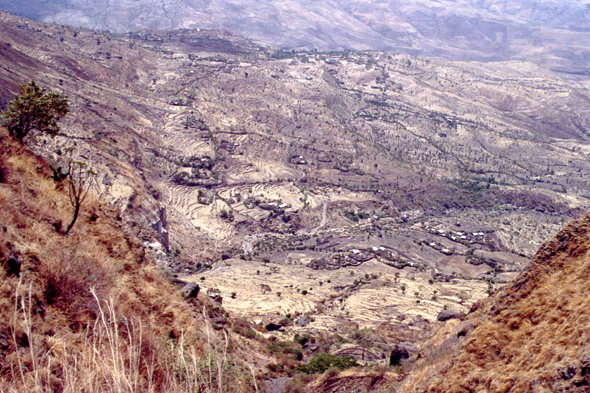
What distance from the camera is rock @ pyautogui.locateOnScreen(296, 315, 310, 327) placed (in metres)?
23.6

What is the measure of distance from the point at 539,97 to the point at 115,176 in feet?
408

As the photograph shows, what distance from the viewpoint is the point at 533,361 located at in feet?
20.7

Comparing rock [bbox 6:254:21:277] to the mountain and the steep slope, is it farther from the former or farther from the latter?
the steep slope

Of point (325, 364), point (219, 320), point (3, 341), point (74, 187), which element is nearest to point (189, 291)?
point (219, 320)

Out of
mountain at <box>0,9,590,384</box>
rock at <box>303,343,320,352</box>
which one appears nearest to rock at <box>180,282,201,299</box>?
mountain at <box>0,9,590,384</box>

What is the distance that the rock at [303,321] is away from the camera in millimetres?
23639

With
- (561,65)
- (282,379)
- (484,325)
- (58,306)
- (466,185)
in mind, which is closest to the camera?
(58,306)

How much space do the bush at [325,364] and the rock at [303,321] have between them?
692 cm

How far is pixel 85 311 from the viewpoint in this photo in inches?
277

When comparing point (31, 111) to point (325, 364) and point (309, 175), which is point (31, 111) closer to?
point (325, 364)

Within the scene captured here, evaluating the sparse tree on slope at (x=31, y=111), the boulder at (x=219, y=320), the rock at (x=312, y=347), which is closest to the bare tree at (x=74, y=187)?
the sparse tree on slope at (x=31, y=111)

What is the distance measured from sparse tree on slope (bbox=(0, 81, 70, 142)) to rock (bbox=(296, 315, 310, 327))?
14.9 m

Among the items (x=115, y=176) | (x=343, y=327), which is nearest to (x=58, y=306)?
(x=343, y=327)

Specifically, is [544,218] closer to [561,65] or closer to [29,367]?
[29,367]
